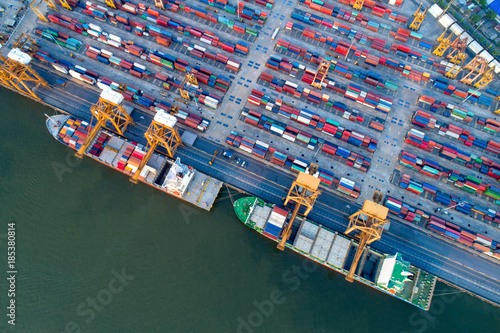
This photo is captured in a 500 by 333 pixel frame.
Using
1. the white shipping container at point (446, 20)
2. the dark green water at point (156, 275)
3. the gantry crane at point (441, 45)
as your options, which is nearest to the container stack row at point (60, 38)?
the dark green water at point (156, 275)

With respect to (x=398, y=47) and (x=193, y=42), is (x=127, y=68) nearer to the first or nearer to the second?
(x=193, y=42)

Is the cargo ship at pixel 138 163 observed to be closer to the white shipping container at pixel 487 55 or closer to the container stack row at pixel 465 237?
the container stack row at pixel 465 237

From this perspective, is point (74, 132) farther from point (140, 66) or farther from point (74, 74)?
point (140, 66)

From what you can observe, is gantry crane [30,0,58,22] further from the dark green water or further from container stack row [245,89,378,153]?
container stack row [245,89,378,153]

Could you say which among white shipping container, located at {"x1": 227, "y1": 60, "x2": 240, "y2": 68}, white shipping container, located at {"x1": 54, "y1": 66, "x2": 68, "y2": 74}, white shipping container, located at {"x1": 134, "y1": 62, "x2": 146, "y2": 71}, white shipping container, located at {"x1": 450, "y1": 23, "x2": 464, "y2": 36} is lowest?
white shipping container, located at {"x1": 54, "y1": 66, "x2": 68, "y2": 74}

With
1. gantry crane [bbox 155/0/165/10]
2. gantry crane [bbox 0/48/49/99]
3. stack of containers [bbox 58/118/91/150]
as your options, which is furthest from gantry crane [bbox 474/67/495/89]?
gantry crane [bbox 0/48/49/99]

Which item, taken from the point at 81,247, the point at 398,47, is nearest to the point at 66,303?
the point at 81,247

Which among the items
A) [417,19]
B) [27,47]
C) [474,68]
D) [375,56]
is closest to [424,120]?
[474,68]
